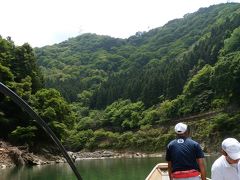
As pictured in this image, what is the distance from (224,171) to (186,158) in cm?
143

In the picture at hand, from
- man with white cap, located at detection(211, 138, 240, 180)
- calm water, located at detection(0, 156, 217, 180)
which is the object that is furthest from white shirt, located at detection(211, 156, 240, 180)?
calm water, located at detection(0, 156, 217, 180)

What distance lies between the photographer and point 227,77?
65000 mm

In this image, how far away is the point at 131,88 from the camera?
10662cm

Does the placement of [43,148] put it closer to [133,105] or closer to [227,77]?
[227,77]

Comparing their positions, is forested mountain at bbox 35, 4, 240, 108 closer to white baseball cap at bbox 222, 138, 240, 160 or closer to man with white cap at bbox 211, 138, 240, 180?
man with white cap at bbox 211, 138, 240, 180

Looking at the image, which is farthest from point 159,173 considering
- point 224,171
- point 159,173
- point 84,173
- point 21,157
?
point 21,157

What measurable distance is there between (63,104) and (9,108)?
7.03 m

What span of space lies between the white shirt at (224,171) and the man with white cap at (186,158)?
1.31 meters

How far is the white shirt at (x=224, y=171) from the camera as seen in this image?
155 inches

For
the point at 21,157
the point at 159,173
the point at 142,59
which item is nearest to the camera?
the point at 159,173

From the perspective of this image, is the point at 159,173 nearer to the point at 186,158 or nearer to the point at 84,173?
the point at 186,158

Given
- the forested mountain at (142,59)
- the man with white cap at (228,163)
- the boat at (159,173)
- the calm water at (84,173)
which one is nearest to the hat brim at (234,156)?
the man with white cap at (228,163)

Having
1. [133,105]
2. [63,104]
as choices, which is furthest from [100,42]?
[63,104]

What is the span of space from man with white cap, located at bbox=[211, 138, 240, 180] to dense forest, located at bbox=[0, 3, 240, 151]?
41.3m
